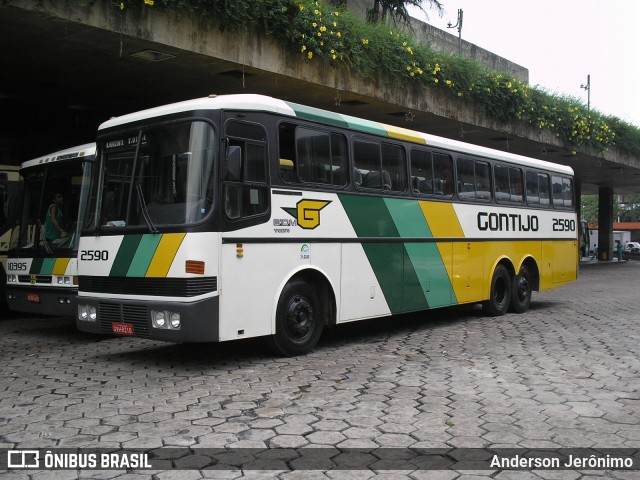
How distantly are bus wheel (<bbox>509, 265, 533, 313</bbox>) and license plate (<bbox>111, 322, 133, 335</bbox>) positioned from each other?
8126 millimetres

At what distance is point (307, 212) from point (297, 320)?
4.32 feet

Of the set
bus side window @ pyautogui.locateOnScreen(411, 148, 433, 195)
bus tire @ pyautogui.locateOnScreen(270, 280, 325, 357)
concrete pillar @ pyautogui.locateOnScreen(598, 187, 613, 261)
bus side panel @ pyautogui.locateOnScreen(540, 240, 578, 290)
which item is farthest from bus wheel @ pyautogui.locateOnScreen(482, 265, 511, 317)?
concrete pillar @ pyautogui.locateOnScreen(598, 187, 613, 261)

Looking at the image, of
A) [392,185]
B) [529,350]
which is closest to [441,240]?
[392,185]

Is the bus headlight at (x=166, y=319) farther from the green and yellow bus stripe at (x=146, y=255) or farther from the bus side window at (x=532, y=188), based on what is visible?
the bus side window at (x=532, y=188)

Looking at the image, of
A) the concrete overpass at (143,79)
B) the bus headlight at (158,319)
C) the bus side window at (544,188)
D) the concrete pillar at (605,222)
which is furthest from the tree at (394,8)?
the concrete pillar at (605,222)

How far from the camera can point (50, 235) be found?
1015cm

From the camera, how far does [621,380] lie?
6.58 metres

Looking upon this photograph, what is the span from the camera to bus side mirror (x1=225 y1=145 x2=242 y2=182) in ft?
22.8

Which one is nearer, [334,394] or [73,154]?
[334,394]

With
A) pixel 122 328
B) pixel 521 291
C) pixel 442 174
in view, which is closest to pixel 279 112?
pixel 122 328

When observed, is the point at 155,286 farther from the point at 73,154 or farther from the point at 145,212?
the point at 73,154

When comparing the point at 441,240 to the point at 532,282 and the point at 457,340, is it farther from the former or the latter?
the point at 532,282

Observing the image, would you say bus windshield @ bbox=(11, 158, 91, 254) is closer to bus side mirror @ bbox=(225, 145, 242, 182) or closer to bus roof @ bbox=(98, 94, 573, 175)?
bus roof @ bbox=(98, 94, 573, 175)

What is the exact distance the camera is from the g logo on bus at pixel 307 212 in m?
7.83
